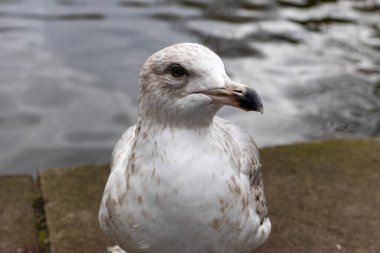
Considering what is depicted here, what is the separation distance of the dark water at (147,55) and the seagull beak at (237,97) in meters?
2.71

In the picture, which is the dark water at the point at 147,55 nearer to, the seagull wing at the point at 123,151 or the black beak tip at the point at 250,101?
the seagull wing at the point at 123,151

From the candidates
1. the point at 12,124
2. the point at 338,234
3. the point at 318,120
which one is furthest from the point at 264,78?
the point at 338,234

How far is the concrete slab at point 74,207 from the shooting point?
3.58 meters

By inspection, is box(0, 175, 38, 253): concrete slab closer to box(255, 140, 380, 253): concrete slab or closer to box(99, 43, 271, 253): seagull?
box(99, 43, 271, 253): seagull

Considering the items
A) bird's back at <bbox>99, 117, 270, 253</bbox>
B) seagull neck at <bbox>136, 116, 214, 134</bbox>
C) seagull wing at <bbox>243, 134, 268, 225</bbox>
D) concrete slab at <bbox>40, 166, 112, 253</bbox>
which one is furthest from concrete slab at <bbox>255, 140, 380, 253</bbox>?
seagull neck at <bbox>136, 116, 214, 134</bbox>

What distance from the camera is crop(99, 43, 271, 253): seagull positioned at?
8.78 feet

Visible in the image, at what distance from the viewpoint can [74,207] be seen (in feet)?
12.7

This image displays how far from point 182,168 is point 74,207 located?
1.32 meters

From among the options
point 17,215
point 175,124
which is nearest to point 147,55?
point 17,215

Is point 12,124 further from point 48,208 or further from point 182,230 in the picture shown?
point 182,230

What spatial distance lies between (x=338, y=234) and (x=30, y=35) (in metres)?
4.11

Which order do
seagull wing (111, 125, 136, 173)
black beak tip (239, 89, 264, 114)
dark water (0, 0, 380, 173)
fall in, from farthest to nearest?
dark water (0, 0, 380, 173)
seagull wing (111, 125, 136, 173)
black beak tip (239, 89, 264, 114)

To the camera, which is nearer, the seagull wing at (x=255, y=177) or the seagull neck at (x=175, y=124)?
the seagull neck at (x=175, y=124)

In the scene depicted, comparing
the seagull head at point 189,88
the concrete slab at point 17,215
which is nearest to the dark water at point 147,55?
the concrete slab at point 17,215
